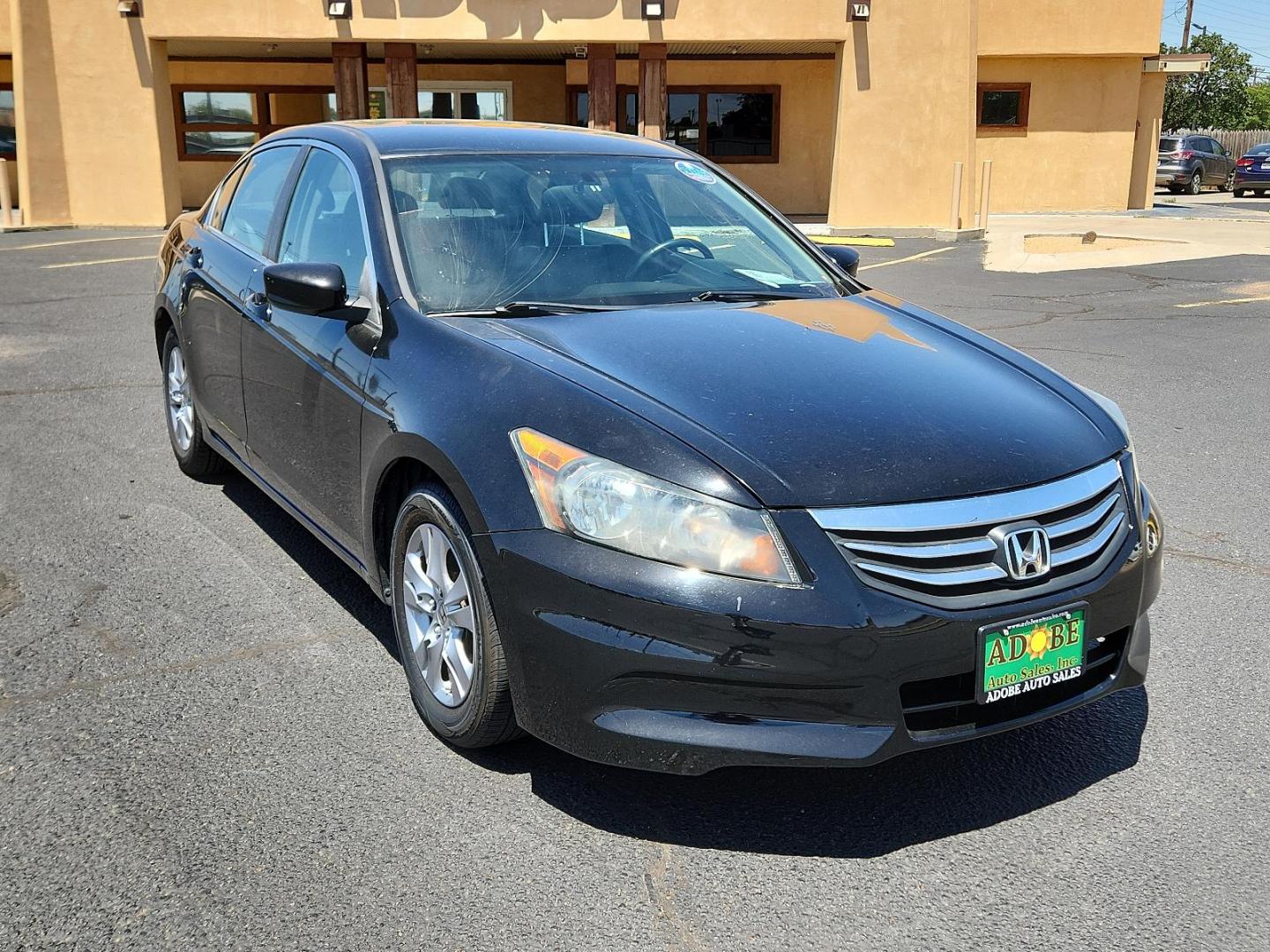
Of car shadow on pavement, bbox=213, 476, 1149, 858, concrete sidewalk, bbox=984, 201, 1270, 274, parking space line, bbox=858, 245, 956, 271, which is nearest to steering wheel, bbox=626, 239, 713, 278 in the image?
car shadow on pavement, bbox=213, 476, 1149, 858

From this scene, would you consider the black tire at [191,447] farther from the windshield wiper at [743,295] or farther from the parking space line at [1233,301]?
the parking space line at [1233,301]

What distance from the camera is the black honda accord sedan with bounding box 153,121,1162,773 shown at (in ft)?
8.80

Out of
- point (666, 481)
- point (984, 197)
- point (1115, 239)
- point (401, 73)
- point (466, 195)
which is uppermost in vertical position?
point (401, 73)

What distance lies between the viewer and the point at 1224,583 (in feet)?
14.9

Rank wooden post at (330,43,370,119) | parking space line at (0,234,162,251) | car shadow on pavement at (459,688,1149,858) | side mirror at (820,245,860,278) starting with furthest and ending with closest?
wooden post at (330,43,370,119)
parking space line at (0,234,162,251)
side mirror at (820,245,860,278)
car shadow on pavement at (459,688,1149,858)

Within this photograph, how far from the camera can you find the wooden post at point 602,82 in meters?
21.1

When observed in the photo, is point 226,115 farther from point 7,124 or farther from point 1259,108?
point 1259,108

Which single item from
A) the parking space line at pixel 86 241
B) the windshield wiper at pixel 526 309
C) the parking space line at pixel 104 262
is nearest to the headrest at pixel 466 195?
the windshield wiper at pixel 526 309

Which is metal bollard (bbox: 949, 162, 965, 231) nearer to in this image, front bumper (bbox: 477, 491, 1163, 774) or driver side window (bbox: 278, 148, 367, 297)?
driver side window (bbox: 278, 148, 367, 297)

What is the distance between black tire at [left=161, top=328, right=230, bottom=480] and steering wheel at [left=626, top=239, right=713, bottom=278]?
7.77ft

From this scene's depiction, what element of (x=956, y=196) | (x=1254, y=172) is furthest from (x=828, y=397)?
(x=1254, y=172)

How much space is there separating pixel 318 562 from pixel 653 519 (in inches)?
95.1

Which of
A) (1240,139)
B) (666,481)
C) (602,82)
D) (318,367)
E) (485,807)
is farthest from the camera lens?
(1240,139)

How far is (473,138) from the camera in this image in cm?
438
